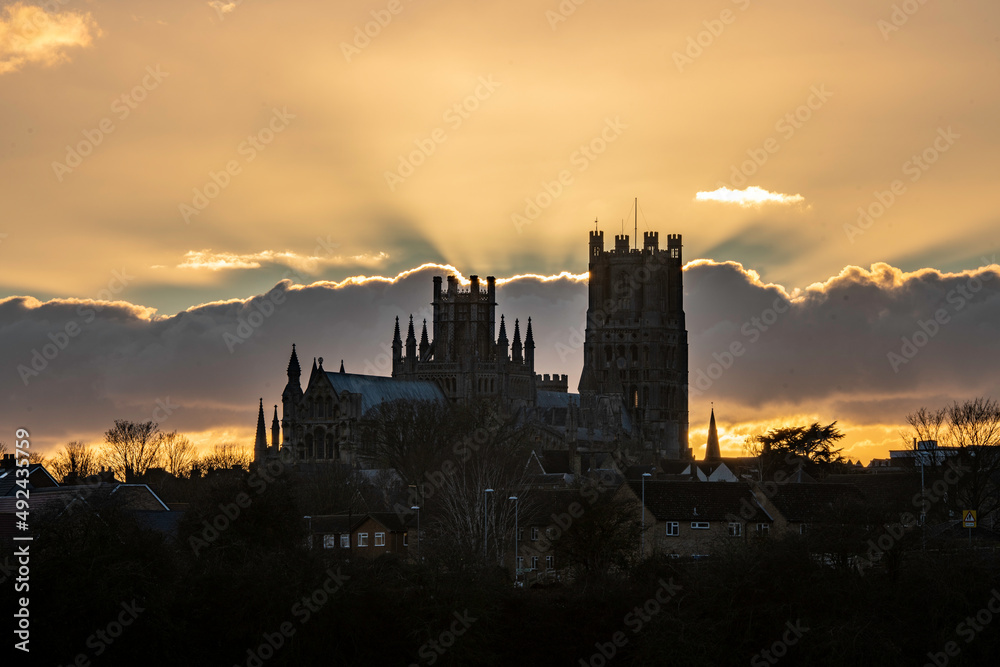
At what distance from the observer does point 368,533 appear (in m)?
78.9

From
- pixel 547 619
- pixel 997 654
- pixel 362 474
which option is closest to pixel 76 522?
pixel 547 619

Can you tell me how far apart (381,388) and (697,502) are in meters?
79.3

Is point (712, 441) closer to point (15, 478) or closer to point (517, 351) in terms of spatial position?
point (517, 351)

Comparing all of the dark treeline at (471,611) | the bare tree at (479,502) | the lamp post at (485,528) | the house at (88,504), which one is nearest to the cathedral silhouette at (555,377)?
the bare tree at (479,502)

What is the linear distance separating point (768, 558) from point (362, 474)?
69.8m

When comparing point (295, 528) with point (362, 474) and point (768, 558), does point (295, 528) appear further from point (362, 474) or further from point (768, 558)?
point (362, 474)

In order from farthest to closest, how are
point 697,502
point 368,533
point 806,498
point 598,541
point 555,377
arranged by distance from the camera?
point 555,377
point 368,533
point 806,498
point 697,502
point 598,541

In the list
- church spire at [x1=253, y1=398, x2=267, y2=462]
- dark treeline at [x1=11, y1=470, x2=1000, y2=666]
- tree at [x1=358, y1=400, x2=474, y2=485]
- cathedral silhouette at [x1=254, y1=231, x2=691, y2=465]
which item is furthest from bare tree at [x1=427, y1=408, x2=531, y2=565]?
church spire at [x1=253, y1=398, x2=267, y2=462]

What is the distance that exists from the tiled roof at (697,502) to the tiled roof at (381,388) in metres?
71.2

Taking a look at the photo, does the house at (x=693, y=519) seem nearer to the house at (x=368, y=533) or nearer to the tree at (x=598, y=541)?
the tree at (x=598, y=541)

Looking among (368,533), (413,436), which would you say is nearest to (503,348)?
(413,436)

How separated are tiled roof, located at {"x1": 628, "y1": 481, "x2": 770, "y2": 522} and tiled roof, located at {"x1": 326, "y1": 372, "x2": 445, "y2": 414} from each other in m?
71.2

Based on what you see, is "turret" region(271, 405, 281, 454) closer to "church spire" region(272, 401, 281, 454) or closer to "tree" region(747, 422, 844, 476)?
"church spire" region(272, 401, 281, 454)

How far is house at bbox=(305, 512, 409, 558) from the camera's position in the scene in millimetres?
77500
